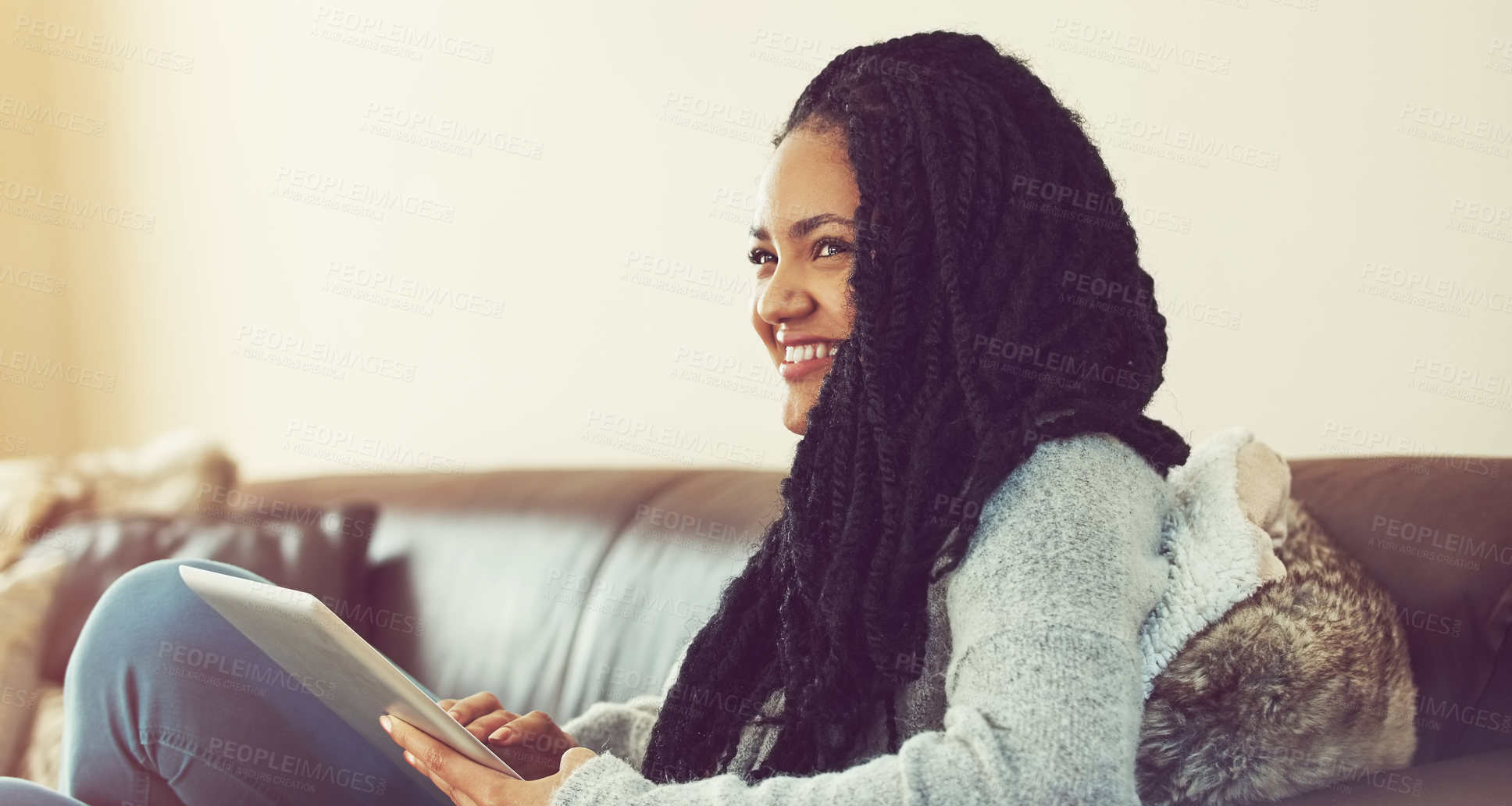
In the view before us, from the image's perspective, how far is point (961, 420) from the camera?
780 mm

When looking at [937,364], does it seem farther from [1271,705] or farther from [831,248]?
[1271,705]

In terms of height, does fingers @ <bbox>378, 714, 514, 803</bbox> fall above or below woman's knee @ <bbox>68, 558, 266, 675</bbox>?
above

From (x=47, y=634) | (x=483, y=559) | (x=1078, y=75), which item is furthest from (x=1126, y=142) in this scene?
(x=47, y=634)

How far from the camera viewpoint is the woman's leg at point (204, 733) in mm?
1048

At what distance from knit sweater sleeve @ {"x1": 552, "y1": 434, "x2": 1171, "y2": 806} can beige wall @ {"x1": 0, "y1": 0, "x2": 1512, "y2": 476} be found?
762mm

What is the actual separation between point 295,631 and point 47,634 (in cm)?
117

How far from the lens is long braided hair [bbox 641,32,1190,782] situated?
30.2 inches

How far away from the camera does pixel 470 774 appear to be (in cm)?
81

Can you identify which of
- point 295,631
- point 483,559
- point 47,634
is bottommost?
point 47,634

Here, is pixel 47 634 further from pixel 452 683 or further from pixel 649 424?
pixel 649 424

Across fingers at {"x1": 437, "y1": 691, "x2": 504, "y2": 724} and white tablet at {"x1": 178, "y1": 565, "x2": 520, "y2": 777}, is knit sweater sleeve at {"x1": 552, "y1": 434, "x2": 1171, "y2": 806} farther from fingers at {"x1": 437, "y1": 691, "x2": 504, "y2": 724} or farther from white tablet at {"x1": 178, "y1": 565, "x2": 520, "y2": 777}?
fingers at {"x1": 437, "y1": 691, "x2": 504, "y2": 724}

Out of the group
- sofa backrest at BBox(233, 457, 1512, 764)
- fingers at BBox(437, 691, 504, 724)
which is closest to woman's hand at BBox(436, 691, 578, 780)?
fingers at BBox(437, 691, 504, 724)

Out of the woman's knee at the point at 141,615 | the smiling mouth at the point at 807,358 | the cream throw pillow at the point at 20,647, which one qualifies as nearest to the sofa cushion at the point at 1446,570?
the smiling mouth at the point at 807,358

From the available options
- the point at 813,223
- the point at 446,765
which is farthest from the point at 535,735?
the point at 813,223
